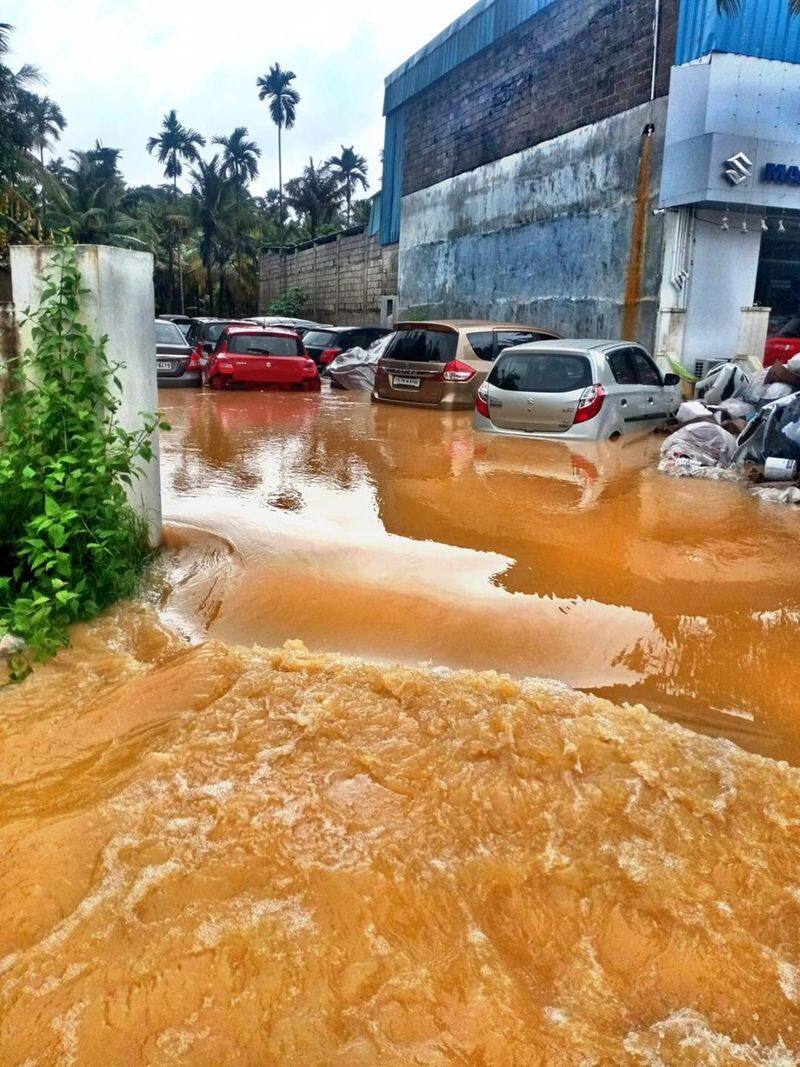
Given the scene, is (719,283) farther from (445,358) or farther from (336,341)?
(336,341)

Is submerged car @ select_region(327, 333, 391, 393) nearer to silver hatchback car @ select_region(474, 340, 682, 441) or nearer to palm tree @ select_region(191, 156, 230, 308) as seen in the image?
silver hatchback car @ select_region(474, 340, 682, 441)

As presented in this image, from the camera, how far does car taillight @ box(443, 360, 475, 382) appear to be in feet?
45.8

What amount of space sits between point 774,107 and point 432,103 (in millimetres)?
12414

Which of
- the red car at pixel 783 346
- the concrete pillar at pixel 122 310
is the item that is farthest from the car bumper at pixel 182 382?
the concrete pillar at pixel 122 310

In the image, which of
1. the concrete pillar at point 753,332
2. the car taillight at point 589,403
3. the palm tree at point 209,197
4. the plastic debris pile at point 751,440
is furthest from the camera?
the palm tree at point 209,197

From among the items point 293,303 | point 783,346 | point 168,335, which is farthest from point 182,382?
point 293,303

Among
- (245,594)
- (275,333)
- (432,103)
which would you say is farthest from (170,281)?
(245,594)

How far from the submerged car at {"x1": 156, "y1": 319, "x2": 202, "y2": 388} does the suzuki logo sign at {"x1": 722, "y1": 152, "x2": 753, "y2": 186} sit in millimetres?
10169

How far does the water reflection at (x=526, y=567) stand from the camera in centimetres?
471

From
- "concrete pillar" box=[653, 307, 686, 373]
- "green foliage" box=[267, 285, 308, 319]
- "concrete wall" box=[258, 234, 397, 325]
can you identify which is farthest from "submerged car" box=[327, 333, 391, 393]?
"green foliage" box=[267, 285, 308, 319]

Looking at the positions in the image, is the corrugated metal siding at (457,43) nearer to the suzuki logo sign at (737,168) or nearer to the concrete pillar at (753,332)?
the suzuki logo sign at (737,168)

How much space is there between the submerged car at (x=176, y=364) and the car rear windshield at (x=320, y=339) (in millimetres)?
4851

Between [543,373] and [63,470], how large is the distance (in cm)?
660

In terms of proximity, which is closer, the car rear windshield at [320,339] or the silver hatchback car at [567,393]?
the silver hatchback car at [567,393]
